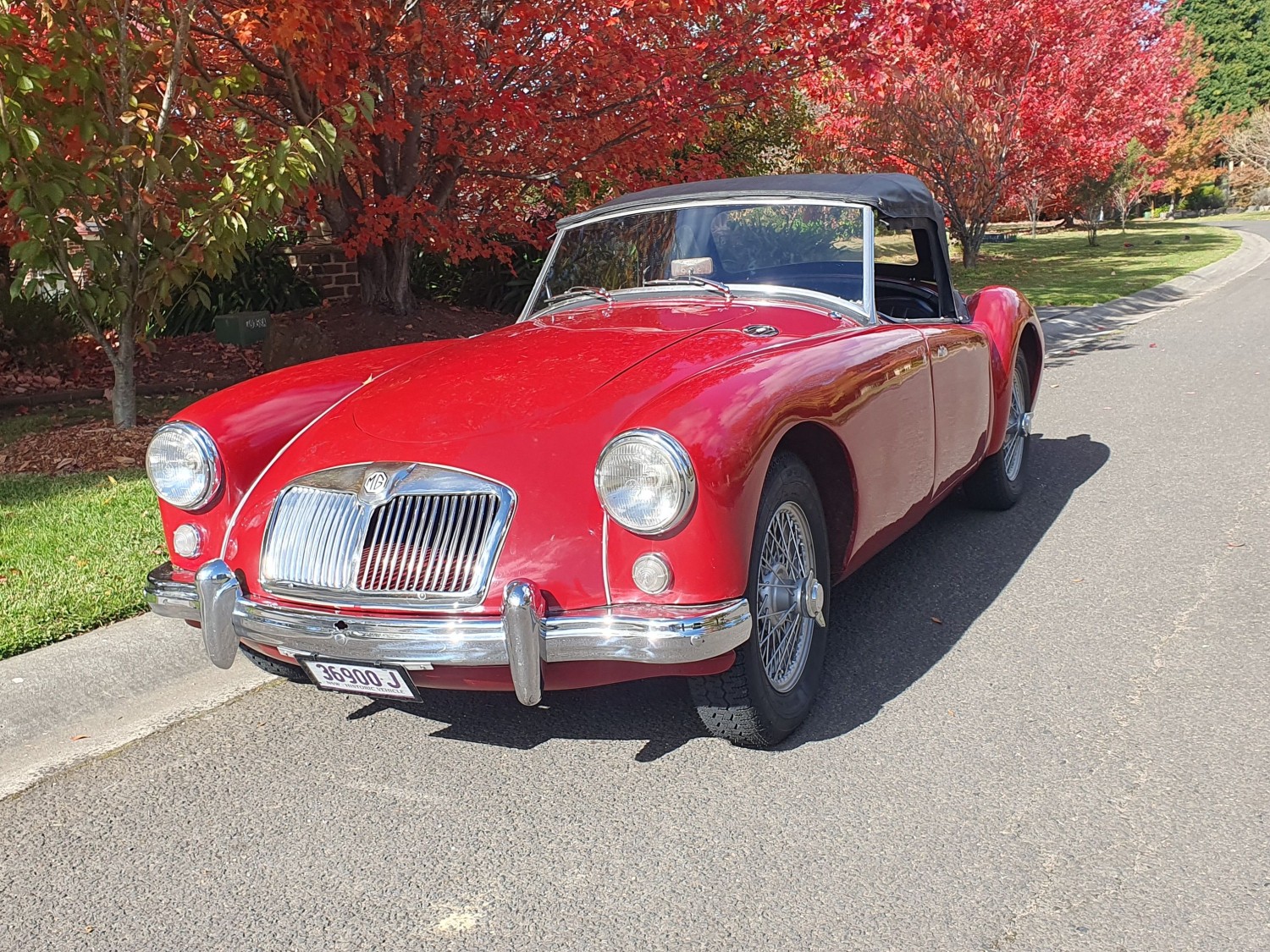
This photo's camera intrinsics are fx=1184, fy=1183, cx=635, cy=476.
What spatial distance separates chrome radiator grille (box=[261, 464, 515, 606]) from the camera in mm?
3104

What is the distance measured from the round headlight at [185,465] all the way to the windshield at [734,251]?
1.69 m

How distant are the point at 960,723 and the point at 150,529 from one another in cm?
377

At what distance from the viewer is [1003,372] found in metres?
5.42

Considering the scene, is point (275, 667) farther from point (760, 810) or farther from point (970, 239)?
point (970, 239)

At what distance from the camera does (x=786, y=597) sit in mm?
3428

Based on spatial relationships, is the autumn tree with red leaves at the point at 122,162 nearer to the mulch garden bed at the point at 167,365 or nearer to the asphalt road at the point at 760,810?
the mulch garden bed at the point at 167,365

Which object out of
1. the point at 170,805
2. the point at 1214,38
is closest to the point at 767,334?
the point at 170,805

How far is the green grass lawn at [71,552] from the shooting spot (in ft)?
14.3

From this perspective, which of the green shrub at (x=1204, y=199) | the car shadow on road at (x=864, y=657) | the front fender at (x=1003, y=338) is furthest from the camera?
the green shrub at (x=1204, y=199)

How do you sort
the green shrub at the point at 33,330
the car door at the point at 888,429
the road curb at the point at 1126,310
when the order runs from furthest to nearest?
the road curb at the point at 1126,310, the green shrub at the point at 33,330, the car door at the point at 888,429

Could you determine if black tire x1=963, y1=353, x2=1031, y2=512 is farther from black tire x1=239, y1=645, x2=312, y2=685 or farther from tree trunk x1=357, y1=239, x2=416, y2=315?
tree trunk x1=357, y1=239, x2=416, y2=315

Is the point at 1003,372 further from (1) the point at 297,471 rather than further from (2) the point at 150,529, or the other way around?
(2) the point at 150,529

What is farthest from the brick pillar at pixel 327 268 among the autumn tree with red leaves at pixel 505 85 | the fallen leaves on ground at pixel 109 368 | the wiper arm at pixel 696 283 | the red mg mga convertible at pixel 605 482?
the wiper arm at pixel 696 283

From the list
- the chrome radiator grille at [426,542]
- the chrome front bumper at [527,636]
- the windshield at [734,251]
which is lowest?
the chrome front bumper at [527,636]
